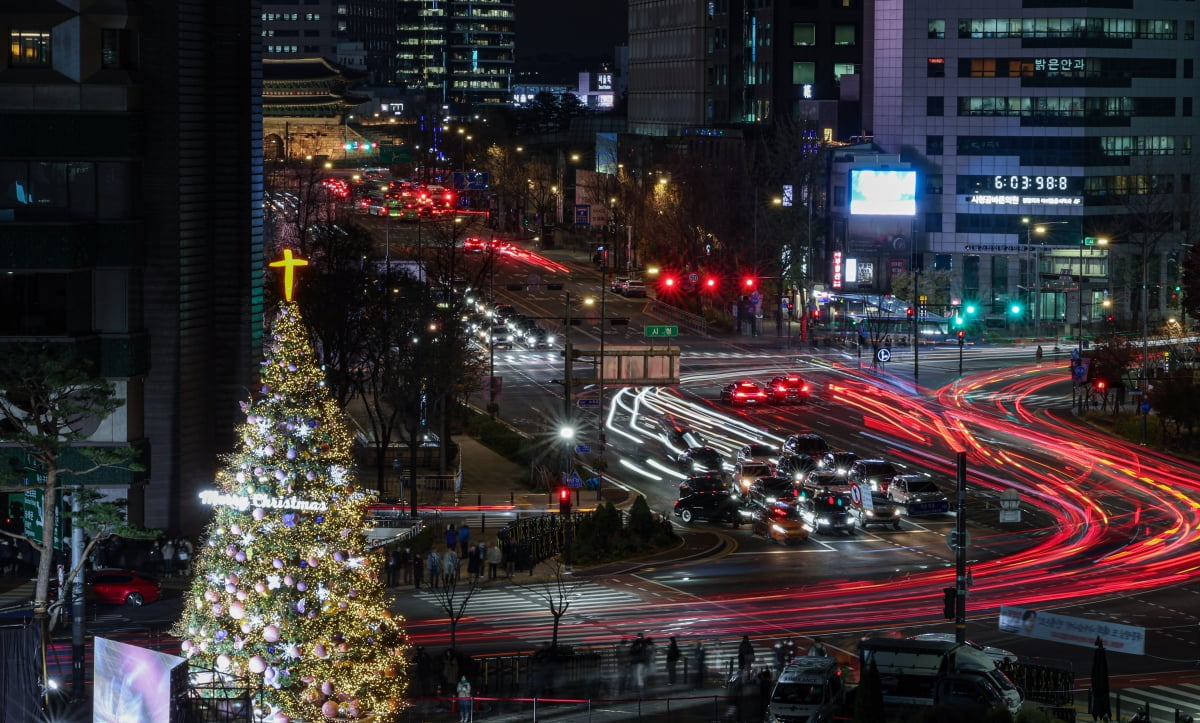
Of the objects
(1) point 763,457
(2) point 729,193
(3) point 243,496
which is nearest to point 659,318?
(2) point 729,193

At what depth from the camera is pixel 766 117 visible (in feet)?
543

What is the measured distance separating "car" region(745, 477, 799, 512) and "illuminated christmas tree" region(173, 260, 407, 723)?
29969 millimetres

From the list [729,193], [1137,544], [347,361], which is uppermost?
[729,193]

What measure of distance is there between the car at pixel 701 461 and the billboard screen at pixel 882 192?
52.5 meters

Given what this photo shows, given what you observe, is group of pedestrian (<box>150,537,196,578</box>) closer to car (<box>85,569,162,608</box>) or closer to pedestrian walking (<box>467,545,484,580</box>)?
car (<box>85,569,162,608</box>)

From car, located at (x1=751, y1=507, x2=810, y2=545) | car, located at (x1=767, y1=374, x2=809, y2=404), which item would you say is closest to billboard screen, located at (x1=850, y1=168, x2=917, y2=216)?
car, located at (x1=767, y1=374, x2=809, y2=404)

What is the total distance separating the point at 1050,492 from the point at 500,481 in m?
20.5

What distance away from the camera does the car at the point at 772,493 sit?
6084 cm

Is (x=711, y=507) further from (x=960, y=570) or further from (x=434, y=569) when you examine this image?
(x=960, y=570)

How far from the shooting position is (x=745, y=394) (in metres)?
87.9

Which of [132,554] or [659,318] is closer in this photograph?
[132,554]

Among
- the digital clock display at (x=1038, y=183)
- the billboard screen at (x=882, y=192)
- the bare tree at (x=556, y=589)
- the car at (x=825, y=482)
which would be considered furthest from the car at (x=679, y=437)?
the digital clock display at (x=1038, y=183)

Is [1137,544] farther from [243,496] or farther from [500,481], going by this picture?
[243,496]

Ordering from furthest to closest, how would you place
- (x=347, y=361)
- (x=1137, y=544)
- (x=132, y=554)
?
(x=347, y=361)
(x=1137, y=544)
(x=132, y=554)
